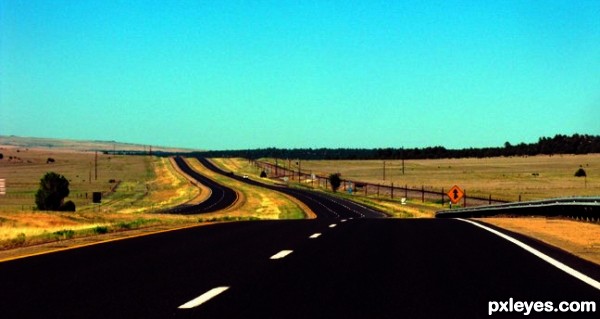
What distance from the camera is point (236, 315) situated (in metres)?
7.52

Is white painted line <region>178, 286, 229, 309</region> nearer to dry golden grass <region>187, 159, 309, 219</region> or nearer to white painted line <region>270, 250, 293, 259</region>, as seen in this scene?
white painted line <region>270, 250, 293, 259</region>

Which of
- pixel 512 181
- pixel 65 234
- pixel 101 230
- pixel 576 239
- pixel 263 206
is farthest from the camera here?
pixel 512 181

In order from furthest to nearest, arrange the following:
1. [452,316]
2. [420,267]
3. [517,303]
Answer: [420,267]
[517,303]
[452,316]

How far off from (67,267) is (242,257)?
281 cm

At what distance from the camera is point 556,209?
32906 mm

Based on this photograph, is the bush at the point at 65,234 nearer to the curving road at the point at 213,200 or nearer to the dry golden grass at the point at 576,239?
the dry golden grass at the point at 576,239

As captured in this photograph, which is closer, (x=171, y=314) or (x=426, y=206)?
(x=171, y=314)

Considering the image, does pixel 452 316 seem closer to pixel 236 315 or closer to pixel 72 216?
pixel 236 315

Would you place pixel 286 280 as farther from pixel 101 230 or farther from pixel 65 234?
pixel 101 230

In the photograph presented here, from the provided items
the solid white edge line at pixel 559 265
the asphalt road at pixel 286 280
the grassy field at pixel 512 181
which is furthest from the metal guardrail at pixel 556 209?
the grassy field at pixel 512 181

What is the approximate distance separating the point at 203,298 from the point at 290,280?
1.74 metres

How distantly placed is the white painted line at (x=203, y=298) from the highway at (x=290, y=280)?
1 centimetres

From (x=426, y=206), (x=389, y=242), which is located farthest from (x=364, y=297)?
(x=426, y=206)

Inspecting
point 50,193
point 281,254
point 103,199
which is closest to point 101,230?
point 281,254
